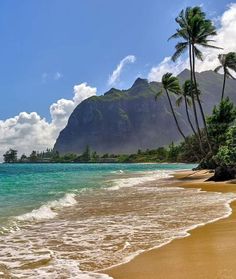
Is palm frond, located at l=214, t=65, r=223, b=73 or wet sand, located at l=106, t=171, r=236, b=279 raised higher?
palm frond, located at l=214, t=65, r=223, b=73

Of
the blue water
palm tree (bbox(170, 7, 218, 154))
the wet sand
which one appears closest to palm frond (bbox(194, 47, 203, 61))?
palm tree (bbox(170, 7, 218, 154))

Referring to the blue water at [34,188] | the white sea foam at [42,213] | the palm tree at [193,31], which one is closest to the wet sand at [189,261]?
the white sea foam at [42,213]

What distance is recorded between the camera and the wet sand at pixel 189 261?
593 centimetres

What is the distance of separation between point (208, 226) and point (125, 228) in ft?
7.18

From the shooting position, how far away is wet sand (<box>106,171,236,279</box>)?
593 cm

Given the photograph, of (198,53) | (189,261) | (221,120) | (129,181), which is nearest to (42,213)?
(189,261)

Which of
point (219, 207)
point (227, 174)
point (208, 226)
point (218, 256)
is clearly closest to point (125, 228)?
point (208, 226)

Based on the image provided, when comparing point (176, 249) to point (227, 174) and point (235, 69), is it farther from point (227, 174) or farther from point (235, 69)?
point (235, 69)

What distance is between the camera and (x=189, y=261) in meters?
6.66

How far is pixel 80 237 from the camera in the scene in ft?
31.8

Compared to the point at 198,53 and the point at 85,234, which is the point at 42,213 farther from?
the point at 198,53

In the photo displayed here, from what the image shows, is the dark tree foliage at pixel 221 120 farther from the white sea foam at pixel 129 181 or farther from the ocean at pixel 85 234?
the ocean at pixel 85 234

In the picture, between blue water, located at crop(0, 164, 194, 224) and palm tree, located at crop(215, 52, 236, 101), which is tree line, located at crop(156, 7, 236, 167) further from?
blue water, located at crop(0, 164, 194, 224)

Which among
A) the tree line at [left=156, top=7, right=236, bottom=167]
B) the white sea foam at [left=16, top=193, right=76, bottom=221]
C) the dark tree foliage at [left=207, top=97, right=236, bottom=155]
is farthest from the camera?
the dark tree foliage at [left=207, top=97, right=236, bottom=155]
